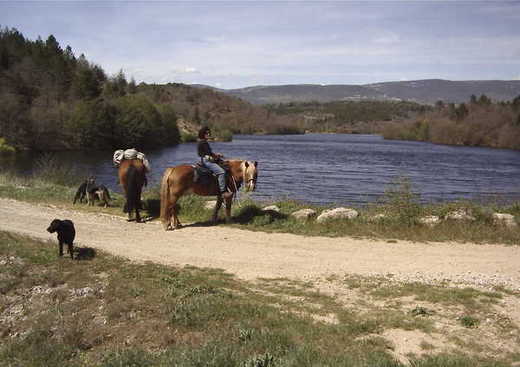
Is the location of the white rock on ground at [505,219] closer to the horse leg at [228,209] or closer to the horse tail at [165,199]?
the horse leg at [228,209]

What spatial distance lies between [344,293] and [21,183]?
71.0 ft

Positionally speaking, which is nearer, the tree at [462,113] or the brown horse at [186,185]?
the brown horse at [186,185]

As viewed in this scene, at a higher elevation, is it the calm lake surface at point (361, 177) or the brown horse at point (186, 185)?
the brown horse at point (186, 185)

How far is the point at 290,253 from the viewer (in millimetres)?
11961

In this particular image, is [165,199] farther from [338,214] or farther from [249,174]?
[338,214]

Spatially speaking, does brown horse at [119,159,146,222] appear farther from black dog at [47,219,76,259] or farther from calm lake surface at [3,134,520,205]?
calm lake surface at [3,134,520,205]

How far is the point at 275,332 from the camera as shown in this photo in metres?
7.03

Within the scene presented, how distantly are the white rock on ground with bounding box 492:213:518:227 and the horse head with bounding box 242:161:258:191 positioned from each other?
736cm

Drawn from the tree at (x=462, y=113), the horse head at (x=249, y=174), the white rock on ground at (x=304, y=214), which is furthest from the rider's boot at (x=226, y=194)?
the tree at (x=462, y=113)

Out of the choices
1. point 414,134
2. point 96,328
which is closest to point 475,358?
point 96,328

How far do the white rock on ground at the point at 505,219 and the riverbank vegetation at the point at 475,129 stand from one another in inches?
3717

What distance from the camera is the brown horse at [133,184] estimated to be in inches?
621

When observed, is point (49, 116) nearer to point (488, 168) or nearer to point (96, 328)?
point (488, 168)

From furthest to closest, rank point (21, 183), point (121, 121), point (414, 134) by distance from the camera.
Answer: point (414, 134), point (121, 121), point (21, 183)
